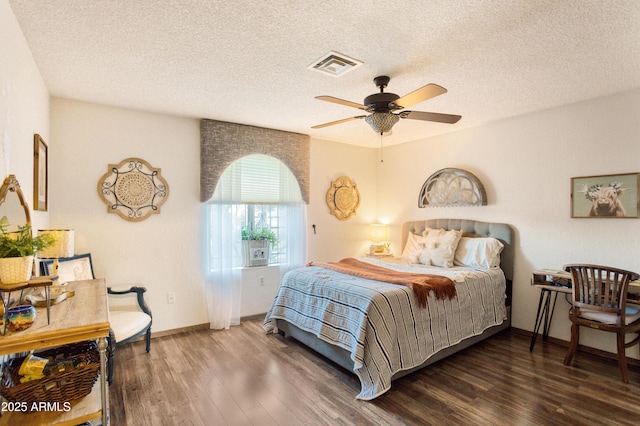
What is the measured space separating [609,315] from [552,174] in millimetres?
1506

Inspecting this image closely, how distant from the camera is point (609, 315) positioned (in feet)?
8.86

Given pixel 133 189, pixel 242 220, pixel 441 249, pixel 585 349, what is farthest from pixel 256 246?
pixel 585 349

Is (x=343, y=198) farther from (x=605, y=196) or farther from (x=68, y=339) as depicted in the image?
(x=68, y=339)

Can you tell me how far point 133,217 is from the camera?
3.50 m

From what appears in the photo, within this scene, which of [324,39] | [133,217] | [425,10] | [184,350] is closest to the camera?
[425,10]

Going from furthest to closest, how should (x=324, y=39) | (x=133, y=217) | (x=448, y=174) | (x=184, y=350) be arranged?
(x=448, y=174) < (x=133, y=217) < (x=184, y=350) < (x=324, y=39)

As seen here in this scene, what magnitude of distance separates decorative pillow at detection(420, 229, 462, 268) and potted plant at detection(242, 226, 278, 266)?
2011 mm

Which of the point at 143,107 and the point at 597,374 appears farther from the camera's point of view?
the point at 143,107

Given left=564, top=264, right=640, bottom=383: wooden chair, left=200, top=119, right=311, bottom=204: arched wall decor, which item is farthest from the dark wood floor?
left=200, top=119, right=311, bottom=204: arched wall decor

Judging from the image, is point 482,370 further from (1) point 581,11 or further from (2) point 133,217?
(2) point 133,217

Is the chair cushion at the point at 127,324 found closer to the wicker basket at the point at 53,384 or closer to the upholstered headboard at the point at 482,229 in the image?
the wicker basket at the point at 53,384

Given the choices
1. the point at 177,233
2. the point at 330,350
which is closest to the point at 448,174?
the point at 330,350

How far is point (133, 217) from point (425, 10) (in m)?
3.29

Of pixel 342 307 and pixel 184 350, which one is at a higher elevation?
pixel 342 307
